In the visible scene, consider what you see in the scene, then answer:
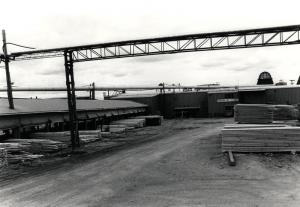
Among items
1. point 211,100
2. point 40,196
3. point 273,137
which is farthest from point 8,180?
point 211,100

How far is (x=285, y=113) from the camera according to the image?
924 inches

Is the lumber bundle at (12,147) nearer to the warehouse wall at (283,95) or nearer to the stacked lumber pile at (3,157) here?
the stacked lumber pile at (3,157)

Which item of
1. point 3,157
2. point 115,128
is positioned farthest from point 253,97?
point 3,157

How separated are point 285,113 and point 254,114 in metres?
4.71

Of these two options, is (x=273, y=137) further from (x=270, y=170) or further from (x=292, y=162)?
(x=270, y=170)

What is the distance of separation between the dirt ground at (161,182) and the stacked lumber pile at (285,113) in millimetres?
9505

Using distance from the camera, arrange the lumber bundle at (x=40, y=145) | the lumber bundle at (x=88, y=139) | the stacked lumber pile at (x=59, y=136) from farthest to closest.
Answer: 1. the stacked lumber pile at (x=59, y=136)
2. the lumber bundle at (x=88, y=139)
3. the lumber bundle at (x=40, y=145)

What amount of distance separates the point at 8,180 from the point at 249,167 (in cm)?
928

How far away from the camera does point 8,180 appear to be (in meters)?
12.7

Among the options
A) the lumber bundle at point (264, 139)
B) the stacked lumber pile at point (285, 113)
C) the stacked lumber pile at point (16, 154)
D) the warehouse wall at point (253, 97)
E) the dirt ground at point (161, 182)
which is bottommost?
the dirt ground at point (161, 182)

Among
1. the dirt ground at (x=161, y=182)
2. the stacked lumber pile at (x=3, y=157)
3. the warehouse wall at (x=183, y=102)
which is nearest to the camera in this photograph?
the dirt ground at (x=161, y=182)

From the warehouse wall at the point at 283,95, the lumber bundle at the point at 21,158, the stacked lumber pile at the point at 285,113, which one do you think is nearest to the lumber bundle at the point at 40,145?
the lumber bundle at the point at 21,158

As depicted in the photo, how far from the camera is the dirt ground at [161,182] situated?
9.38 metres

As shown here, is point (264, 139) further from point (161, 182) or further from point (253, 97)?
point (253, 97)
